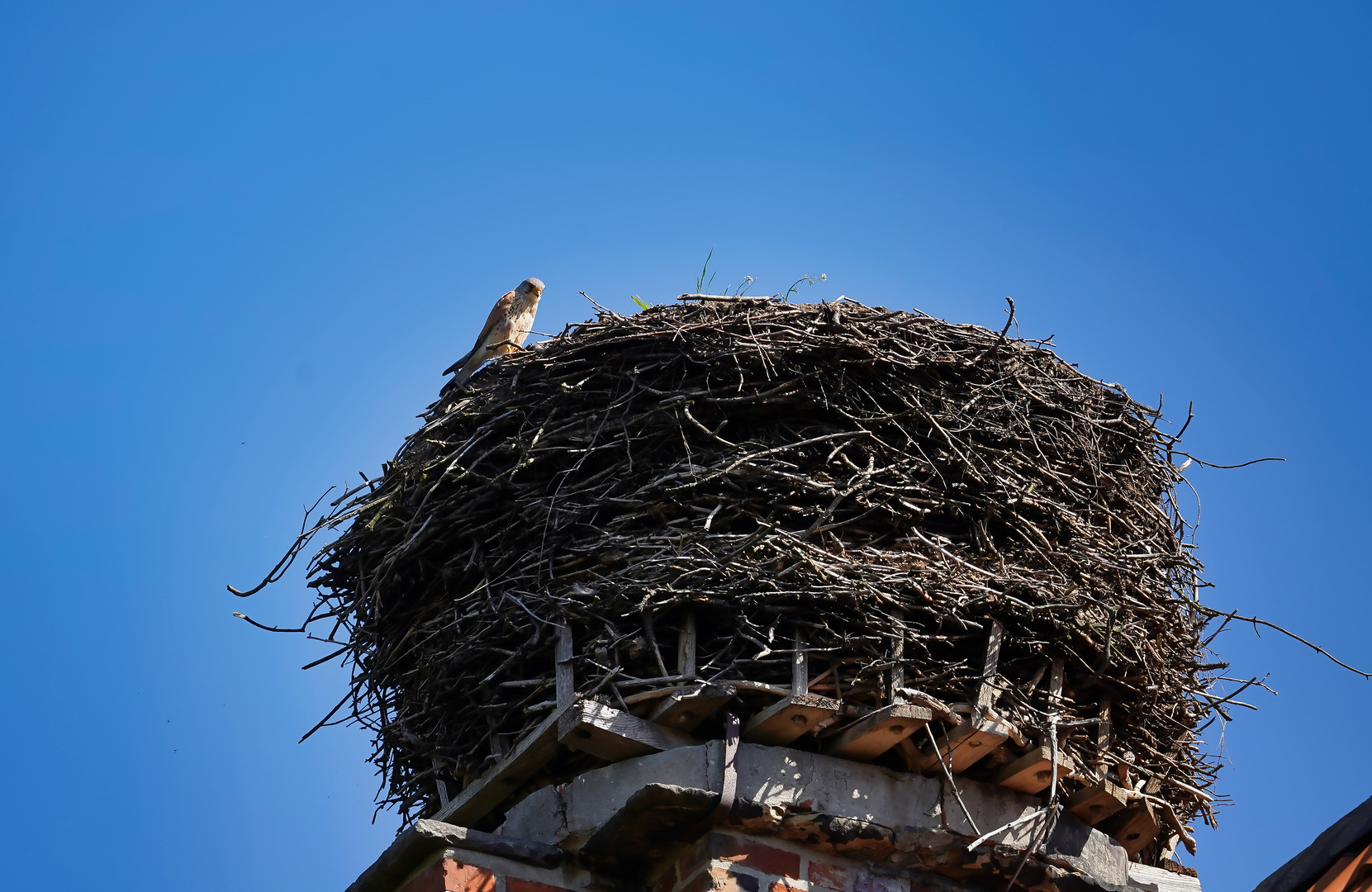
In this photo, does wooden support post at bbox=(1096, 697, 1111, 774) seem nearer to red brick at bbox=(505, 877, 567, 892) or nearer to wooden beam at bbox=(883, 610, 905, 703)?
wooden beam at bbox=(883, 610, 905, 703)

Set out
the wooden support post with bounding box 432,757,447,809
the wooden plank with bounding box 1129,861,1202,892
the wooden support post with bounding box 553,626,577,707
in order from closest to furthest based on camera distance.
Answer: the wooden support post with bounding box 553,626,577,707, the wooden plank with bounding box 1129,861,1202,892, the wooden support post with bounding box 432,757,447,809

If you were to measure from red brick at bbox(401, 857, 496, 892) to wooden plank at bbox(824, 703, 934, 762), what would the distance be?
125 centimetres

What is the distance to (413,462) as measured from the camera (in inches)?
262

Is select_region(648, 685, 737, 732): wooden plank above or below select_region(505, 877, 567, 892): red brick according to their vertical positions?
above

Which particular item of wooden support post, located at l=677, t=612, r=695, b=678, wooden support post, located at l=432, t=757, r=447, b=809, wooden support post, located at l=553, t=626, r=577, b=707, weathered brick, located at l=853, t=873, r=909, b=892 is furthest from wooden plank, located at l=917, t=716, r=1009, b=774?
wooden support post, located at l=432, t=757, r=447, b=809

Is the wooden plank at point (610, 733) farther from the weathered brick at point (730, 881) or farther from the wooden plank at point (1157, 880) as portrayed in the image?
the wooden plank at point (1157, 880)

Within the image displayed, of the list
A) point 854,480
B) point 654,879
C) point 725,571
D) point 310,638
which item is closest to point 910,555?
point 854,480

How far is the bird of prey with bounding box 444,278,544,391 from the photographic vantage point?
8438 mm

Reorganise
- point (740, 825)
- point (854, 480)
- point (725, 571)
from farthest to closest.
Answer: point (854, 480) → point (725, 571) → point (740, 825)

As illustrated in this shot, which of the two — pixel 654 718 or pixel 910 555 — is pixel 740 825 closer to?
pixel 654 718

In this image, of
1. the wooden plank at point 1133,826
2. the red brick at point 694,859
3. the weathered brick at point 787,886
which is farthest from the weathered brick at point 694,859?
the wooden plank at point 1133,826

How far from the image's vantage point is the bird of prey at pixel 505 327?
844 cm

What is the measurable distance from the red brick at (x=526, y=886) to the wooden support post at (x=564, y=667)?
61 cm

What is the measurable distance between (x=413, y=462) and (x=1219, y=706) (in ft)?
11.6
